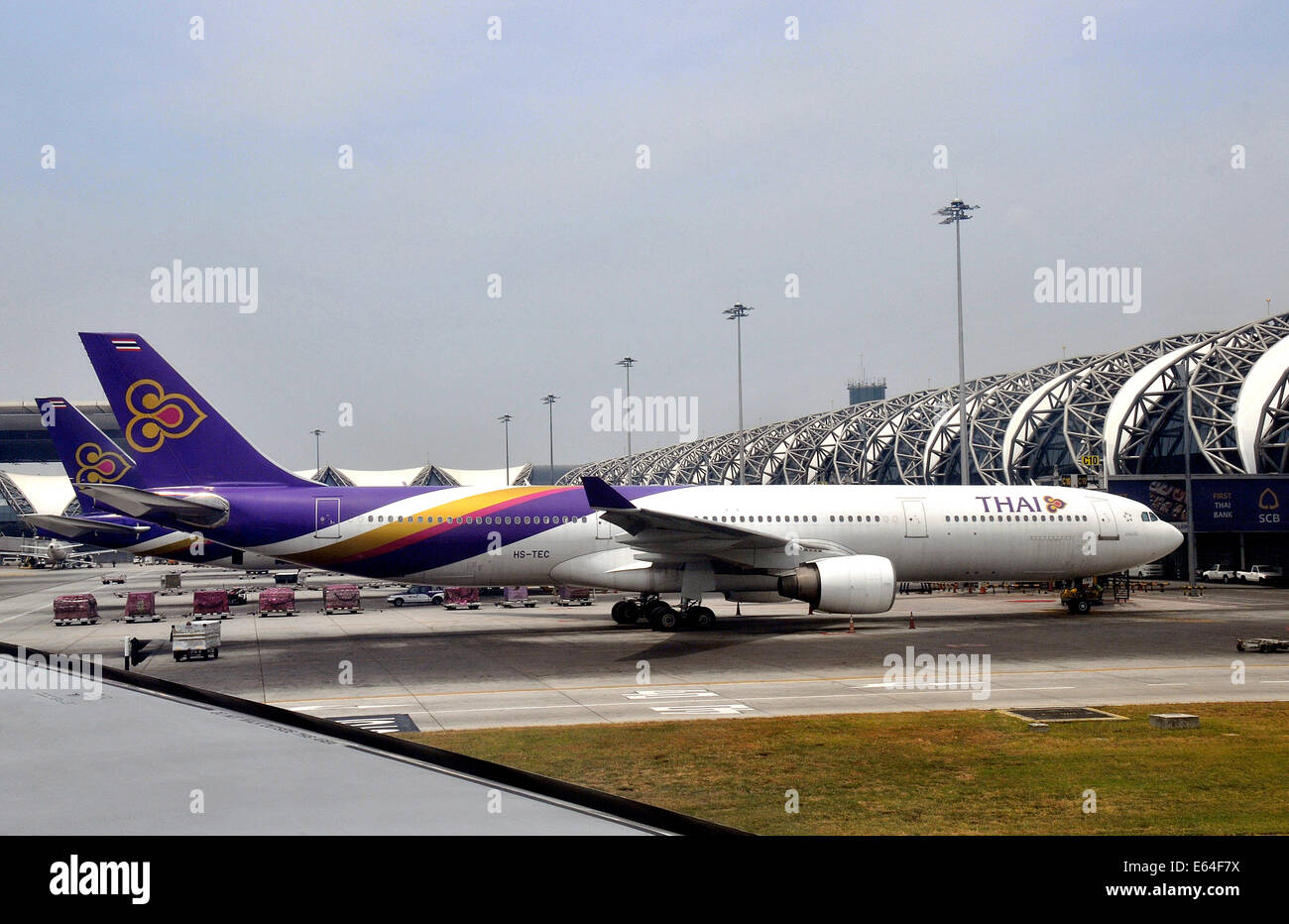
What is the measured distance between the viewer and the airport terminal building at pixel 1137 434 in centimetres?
5203

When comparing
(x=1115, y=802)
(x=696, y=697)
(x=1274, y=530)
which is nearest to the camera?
(x=1115, y=802)

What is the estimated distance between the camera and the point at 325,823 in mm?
3062

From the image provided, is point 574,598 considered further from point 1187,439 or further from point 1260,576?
point 1260,576

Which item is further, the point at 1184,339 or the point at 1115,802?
the point at 1184,339

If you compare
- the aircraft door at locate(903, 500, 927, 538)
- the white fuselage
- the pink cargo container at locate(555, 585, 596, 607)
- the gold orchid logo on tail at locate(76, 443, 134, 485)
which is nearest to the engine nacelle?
the white fuselage

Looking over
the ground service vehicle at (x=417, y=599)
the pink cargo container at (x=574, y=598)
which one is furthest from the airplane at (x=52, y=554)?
the pink cargo container at (x=574, y=598)

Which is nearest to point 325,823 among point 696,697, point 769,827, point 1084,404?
point 769,827

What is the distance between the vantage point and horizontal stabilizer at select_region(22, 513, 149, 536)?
152ft

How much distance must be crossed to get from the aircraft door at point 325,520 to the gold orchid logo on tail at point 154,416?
16.5 ft

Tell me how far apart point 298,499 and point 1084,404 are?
170ft

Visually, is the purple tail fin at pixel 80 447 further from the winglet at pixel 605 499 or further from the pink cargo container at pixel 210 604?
the winglet at pixel 605 499

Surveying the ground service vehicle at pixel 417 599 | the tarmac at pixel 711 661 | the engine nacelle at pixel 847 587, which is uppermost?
the engine nacelle at pixel 847 587

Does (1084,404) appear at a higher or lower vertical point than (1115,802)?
higher
